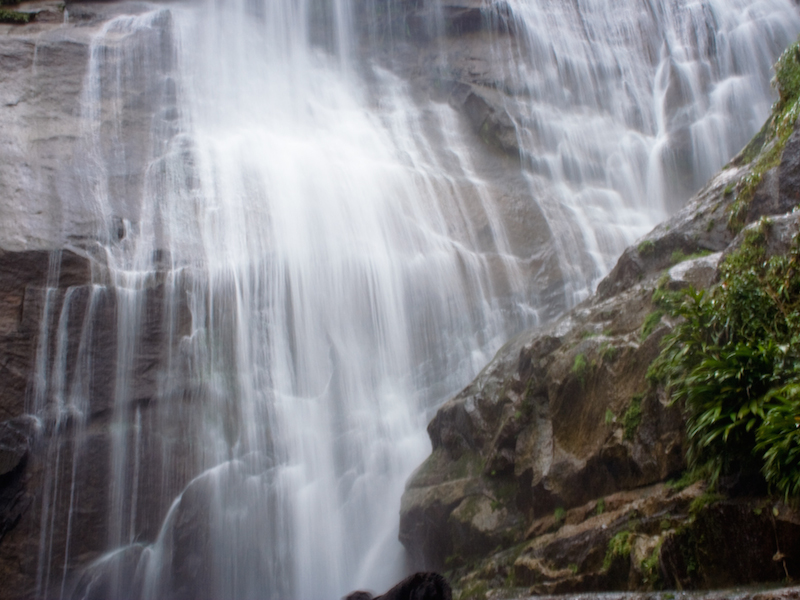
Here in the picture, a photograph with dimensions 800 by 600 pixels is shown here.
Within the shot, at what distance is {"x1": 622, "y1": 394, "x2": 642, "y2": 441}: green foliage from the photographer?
7.74m

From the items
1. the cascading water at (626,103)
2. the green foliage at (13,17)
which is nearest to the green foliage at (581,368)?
the cascading water at (626,103)

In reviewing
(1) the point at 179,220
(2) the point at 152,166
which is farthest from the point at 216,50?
(1) the point at 179,220

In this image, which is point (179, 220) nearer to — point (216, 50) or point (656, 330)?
point (216, 50)

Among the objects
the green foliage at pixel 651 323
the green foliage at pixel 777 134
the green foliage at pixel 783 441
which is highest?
the green foliage at pixel 777 134

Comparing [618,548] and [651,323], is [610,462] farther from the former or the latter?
[651,323]

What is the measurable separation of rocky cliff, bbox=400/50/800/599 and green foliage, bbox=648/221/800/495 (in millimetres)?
300

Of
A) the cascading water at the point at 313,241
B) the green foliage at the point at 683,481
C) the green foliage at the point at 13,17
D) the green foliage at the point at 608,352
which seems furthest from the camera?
the green foliage at the point at 13,17

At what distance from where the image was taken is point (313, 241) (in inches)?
706

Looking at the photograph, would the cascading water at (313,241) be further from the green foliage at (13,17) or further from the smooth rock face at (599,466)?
the smooth rock face at (599,466)

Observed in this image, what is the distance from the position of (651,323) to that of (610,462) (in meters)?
2.15

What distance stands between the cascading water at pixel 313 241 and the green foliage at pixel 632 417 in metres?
7.33

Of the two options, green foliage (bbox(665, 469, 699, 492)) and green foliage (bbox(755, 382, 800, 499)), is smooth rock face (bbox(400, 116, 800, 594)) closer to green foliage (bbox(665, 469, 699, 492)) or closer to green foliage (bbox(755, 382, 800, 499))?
green foliage (bbox(665, 469, 699, 492))

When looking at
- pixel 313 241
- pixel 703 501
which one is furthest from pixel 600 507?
pixel 313 241

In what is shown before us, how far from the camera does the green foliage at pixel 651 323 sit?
8.30m
